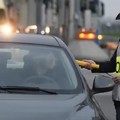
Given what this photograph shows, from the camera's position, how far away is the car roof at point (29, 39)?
6477 millimetres

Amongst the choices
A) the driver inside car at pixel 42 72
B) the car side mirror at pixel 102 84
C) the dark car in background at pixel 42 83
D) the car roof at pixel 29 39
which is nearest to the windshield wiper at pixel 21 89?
the dark car in background at pixel 42 83

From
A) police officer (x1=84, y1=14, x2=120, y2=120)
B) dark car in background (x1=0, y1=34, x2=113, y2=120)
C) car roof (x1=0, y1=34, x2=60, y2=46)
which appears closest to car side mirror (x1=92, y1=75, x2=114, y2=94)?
dark car in background (x1=0, y1=34, x2=113, y2=120)

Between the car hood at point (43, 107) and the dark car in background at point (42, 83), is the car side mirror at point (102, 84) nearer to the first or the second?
the dark car in background at point (42, 83)

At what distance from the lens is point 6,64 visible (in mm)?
6152

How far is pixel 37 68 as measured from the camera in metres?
6.14

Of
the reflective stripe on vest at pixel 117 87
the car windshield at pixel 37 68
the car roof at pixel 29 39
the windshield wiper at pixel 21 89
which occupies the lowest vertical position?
the reflective stripe on vest at pixel 117 87

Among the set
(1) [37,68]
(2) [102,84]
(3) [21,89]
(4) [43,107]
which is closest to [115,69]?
(2) [102,84]

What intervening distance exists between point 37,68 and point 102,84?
0.65 meters

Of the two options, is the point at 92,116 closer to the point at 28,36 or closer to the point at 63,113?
the point at 63,113

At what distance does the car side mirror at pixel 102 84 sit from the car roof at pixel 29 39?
70cm

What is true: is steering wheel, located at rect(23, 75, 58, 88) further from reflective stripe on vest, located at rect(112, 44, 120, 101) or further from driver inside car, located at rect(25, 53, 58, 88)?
reflective stripe on vest, located at rect(112, 44, 120, 101)

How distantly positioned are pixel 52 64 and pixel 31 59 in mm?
214

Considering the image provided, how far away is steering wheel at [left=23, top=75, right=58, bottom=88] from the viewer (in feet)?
19.3

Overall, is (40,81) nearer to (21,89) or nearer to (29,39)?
(21,89)
